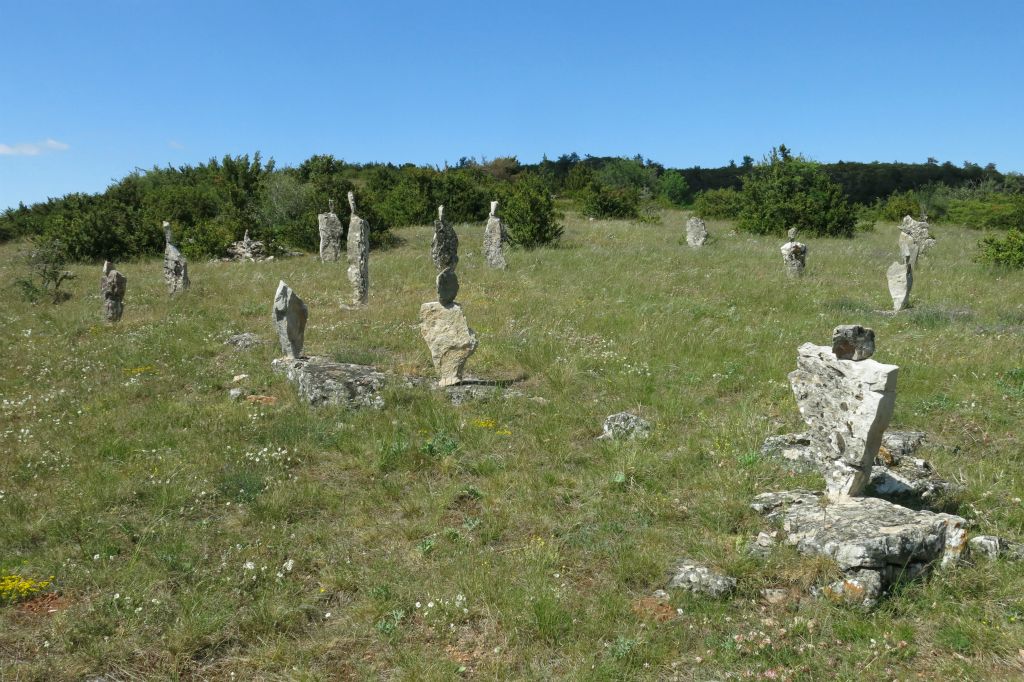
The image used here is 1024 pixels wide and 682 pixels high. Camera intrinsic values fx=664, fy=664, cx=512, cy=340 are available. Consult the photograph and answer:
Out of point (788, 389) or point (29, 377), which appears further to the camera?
point (29, 377)

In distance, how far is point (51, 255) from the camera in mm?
19344

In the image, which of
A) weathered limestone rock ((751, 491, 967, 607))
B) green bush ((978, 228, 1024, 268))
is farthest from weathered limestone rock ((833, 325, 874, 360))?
green bush ((978, 228, 1024, 268))

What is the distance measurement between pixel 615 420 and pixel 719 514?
2.30 metres

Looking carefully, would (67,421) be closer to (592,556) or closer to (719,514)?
(592,556)

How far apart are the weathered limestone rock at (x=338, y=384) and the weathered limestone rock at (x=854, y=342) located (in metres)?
5.66

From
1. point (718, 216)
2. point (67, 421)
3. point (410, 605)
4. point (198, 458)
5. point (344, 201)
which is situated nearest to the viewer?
point (410, 605)

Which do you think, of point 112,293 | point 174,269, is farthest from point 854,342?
point 174,269

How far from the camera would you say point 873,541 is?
15.7ft

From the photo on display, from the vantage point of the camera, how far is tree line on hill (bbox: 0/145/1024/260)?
86.2 ft

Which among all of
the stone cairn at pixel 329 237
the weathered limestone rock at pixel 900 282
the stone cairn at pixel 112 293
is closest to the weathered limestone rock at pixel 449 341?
the stone cairn at pixel 112 293

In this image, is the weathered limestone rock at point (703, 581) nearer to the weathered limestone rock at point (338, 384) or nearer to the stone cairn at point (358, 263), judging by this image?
the weathered limestone rock at point (338, 384)

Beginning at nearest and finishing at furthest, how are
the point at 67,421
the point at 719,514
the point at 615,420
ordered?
1. the point at 719,514
2. the point at 615,420
3. the point at 67,421

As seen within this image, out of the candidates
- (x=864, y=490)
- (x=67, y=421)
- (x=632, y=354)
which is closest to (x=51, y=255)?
(x=67, y=421)

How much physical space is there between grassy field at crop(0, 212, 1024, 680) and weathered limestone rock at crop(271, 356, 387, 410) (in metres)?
0.30
